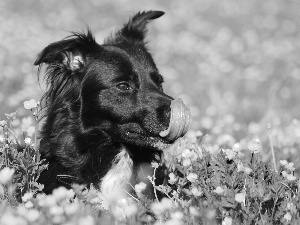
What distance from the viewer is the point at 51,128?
16.6ft

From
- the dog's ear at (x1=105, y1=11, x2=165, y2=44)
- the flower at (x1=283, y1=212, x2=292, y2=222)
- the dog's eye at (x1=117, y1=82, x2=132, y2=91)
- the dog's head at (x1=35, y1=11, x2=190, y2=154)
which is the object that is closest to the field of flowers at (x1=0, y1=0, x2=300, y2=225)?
the flower at (x1=283, y1=212, x2=292, y2=222)

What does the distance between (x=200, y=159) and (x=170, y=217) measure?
1.04 m

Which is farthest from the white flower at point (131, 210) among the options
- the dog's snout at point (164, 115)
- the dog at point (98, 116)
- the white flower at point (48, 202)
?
the dog's snout at point (164, 115)

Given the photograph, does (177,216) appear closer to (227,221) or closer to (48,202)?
(227,221)

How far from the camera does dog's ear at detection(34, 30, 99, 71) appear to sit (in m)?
4.85

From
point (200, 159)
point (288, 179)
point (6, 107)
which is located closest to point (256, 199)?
point (288, 179)

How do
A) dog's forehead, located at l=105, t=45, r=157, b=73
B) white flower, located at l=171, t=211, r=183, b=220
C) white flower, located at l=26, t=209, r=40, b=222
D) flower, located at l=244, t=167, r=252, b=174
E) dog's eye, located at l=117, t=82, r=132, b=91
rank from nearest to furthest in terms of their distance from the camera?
white flower, located at l=26, t=209, r=40, b=222, white flower, located at l=171, t=211, r=183, b=220, flower, located at l=244, t=167, r=252, b=174, dog's eye, located at l=117, t=82, r=132, b=91, dog's forehead, located at l=105, t=45, r=157, b=73

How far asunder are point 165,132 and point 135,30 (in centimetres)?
142

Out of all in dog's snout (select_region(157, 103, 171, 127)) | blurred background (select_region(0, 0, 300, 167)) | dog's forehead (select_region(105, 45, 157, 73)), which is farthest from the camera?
blurred background (select_region(0, 0, 300, 167))

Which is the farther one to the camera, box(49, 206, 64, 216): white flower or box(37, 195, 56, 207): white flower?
box(37, 195, 56, 207): white flower

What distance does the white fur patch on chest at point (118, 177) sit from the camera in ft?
16.0

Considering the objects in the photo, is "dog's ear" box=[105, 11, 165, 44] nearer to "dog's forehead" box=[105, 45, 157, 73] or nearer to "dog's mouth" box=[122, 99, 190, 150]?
"dog's forehead" box=[105, 45, 157, 73]

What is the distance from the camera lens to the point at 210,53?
42.5 ft

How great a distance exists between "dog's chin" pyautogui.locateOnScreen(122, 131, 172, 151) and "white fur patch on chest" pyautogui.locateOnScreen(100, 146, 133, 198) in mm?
183
